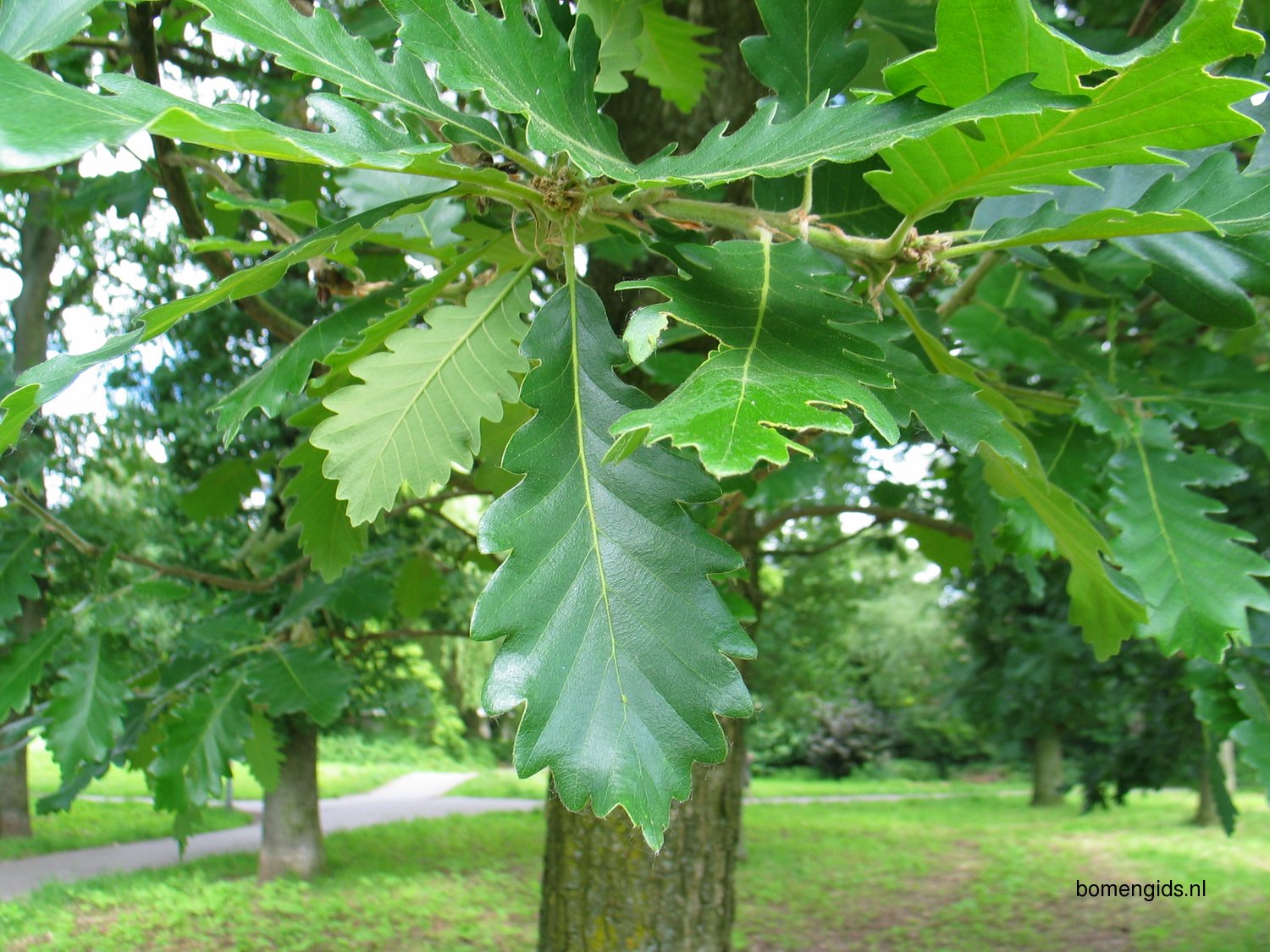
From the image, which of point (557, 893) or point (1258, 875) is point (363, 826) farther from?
point (557, 893)

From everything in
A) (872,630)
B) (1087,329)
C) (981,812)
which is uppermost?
(1087,329)

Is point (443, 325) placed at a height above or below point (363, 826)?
above

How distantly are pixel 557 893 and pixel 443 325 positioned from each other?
76.1 inches

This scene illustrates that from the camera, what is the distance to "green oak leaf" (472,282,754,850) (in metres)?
0.77

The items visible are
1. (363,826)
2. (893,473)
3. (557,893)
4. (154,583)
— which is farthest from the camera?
(363,826)

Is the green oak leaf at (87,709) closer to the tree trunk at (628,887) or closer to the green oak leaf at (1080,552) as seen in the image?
the tree trunk at (628,887)

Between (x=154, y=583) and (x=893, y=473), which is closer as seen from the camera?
(x=154, y=583)

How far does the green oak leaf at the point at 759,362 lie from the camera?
2.04ft

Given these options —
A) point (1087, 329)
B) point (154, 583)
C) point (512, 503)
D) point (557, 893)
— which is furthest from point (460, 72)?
point (1087, 329)

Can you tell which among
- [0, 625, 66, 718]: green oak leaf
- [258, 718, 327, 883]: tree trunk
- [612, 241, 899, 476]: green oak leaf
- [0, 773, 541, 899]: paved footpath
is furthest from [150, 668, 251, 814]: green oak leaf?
[258, 718, 327, 883]: tree trunk

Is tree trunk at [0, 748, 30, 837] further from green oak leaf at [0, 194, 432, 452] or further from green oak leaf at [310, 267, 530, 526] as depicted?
green oak leaf at [0, 194, 432, 452]

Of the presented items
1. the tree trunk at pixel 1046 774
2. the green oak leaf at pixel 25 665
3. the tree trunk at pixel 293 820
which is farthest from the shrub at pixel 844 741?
the green oak leaf at pixel 25 665

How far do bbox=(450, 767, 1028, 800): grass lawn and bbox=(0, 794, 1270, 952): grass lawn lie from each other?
528 cm

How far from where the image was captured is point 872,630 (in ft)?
75.7
